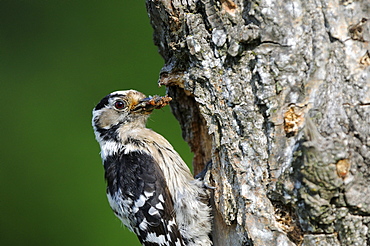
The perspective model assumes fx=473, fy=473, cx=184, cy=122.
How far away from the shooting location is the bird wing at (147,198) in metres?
3.07

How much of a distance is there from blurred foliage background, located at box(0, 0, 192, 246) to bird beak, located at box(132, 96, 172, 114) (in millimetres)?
1258

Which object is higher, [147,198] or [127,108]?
[127,108]

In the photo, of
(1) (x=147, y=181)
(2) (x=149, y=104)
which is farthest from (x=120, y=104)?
(1) (x=147, y=181)

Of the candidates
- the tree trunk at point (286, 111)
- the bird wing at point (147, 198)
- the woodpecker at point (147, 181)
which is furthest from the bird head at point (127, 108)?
the tree trunk at point (286, 111)

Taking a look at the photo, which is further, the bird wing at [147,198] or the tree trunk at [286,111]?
the bird wing at [147,198]

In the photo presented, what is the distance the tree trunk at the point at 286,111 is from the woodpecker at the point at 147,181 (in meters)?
0.58

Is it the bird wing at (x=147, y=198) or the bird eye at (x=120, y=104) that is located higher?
the bird eye at (x=120, y=104)

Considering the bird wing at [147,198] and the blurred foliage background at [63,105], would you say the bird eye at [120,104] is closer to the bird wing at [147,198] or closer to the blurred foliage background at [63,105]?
the bird wing at [147,198]

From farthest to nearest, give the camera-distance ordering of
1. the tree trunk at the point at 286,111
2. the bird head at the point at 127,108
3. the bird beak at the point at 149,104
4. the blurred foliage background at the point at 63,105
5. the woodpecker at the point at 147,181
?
the blurred foliage background at the point at 63,105, the bird head at the point at 127,108, the bird beak at the point at 149,104, the woodpecker at the point at 147,181, the tree trunk at the point at 286,111

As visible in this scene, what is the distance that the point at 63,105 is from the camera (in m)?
4.95

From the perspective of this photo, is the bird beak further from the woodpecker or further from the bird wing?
the bird wing

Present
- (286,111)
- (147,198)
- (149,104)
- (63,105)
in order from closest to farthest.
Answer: (286,111)
(147,198)
(149,104)
(63,105)

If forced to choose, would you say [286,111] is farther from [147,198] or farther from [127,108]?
[127,108]

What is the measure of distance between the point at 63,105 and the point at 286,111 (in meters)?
3.30
